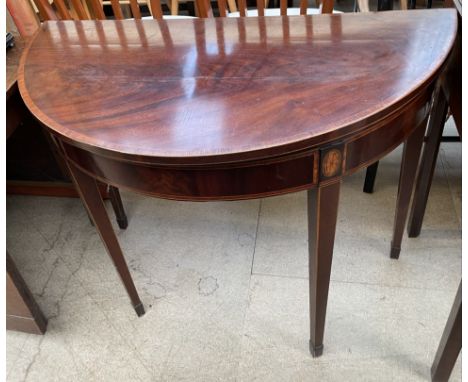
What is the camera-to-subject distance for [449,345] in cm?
82

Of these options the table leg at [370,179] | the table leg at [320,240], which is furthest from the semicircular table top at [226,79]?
the table leg at [370,179]

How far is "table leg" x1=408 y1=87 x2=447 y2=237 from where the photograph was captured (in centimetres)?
96

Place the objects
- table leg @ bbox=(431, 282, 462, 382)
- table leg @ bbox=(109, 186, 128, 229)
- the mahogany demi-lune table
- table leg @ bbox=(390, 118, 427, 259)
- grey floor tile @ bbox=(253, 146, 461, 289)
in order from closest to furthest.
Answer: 1. the mahogany demi-lune table
2. table leg @ bbox=(431, 282, 462, 382)
3. table leg @ bbox=(390, 118, 427, 259)
4. grey floor tile @ bbox=(253, 146, 461, 289)
5. table leg @ bbox=(109, 186, 128, 229)

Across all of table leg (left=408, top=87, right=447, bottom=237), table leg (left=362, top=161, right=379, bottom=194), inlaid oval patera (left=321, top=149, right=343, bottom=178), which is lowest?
table leg (left=362, top=161, right=379, bottom=194)

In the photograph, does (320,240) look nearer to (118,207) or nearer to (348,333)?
(348,333)

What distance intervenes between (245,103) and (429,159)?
602 millimetres

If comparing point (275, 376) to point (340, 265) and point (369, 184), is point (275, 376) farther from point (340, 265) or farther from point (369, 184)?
point (369, 184)

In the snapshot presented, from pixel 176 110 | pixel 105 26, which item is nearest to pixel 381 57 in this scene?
pixel 176 110

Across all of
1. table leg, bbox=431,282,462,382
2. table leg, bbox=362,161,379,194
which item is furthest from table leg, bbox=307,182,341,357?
table leg, bbox=362,161,379,194

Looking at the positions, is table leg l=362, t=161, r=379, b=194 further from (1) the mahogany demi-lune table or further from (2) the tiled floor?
(1) the mahogany demi-lune table

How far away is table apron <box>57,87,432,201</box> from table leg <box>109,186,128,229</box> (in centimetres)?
62

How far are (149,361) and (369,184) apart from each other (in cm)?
85

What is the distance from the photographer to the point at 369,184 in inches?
54.1

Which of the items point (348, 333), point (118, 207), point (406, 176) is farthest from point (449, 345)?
point (118, 207)
